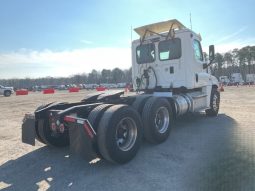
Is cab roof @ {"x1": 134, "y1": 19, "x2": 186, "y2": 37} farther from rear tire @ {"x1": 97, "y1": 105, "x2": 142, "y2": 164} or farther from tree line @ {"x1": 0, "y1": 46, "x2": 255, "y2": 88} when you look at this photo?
tree line @ {"x1": 0, "y1": 46, "x2": 255, "y2": 88}

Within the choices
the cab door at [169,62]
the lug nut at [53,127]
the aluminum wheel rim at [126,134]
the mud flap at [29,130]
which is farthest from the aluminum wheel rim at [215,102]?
the mud flap at [29,130]

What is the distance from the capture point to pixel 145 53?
31.3 ft

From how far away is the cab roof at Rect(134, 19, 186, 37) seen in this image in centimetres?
891

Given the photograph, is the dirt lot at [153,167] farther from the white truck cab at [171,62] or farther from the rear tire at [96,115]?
the white truck cab at [171,62]

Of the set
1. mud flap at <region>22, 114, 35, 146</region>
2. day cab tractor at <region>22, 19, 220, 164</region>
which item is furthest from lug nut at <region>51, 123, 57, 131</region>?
mud flap at <region>22, 114, 35, 146</region>

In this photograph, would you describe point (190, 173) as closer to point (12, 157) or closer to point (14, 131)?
point (12, 157)

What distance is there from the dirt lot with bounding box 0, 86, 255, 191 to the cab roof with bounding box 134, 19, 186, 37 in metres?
3.63

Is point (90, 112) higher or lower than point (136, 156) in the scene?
higher

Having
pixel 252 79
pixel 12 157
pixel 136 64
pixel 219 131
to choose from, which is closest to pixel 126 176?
pixel 12 157

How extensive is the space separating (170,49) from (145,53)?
948 mm

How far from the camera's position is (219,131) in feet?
25.6

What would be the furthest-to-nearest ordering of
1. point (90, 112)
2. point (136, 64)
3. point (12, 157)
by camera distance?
point (136, 64) → point (12, 157) → point (90, 112)

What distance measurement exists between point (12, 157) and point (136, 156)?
2.71 metres

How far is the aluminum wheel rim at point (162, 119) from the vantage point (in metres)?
6.84
